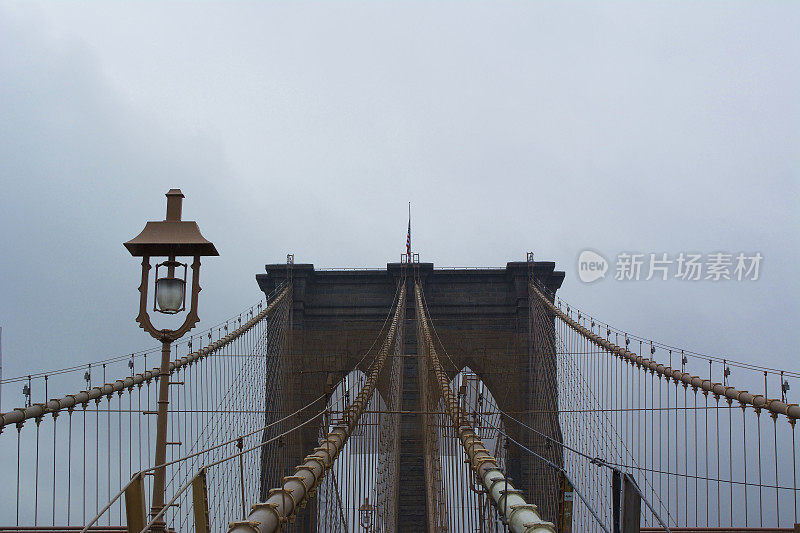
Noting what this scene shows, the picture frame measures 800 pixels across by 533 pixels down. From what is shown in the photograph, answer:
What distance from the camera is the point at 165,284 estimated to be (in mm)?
6148

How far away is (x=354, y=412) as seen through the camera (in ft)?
33.2

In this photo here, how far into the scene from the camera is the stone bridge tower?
2334cm

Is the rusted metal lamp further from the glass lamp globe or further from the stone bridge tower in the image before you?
the stone bridge tower

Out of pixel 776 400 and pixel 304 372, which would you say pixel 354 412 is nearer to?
pixel 776 400

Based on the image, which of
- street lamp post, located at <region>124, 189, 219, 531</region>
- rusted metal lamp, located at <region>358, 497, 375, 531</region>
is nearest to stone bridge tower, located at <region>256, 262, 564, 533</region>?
rusted metal lamp, located at <region>358, 497, 375, 531</region>

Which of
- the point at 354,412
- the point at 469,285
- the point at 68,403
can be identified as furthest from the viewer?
the point at 469,285

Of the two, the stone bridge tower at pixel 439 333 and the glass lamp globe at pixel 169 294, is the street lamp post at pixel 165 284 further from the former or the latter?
the stone bridge tower at pixel 439 333

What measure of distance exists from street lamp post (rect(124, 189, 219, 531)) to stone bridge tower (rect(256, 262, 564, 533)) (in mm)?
16580

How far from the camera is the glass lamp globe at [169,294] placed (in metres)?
6.15

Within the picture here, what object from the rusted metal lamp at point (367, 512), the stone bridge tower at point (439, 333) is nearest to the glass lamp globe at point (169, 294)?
the rusted metal lamp at point (367, 512)

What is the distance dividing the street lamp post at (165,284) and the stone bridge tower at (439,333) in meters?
16.6

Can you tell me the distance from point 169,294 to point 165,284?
0.22 feet

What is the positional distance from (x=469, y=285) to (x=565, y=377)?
3.43 meters

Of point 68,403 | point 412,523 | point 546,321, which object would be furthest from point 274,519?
point 546,321
